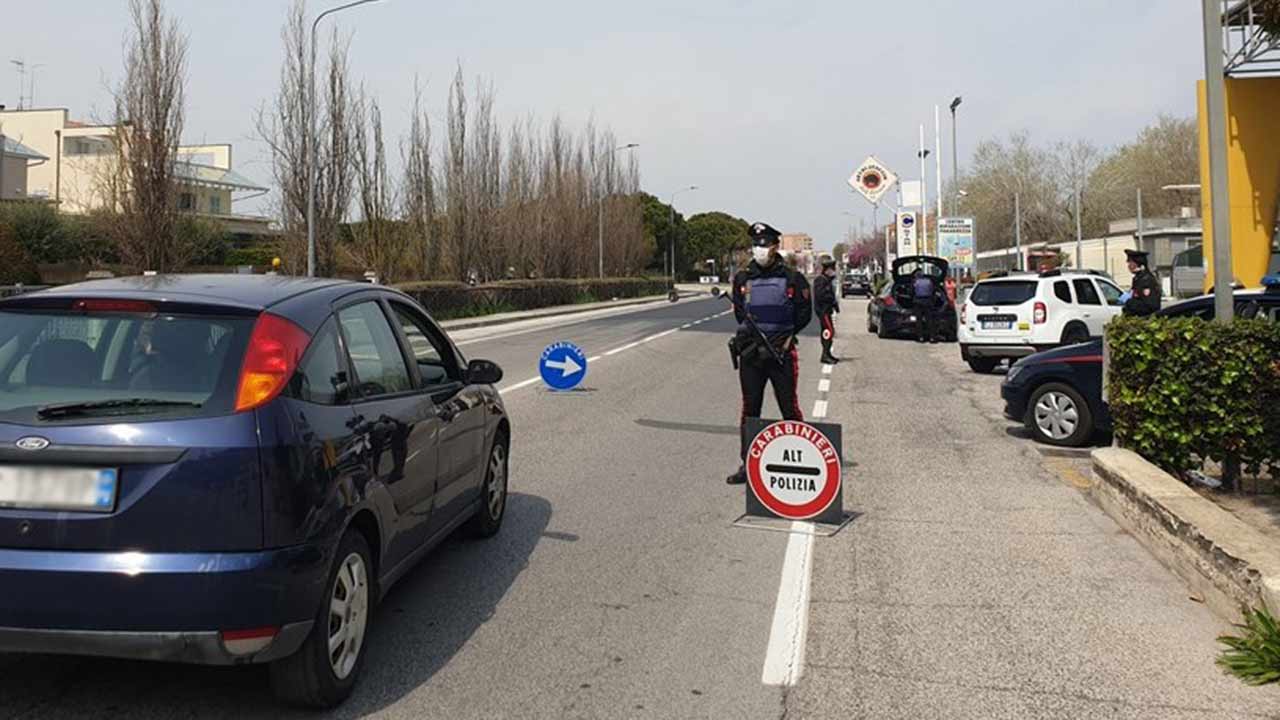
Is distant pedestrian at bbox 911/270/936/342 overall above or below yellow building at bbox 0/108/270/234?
below

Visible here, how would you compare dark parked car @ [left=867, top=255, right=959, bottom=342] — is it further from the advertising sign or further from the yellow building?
the yellow building

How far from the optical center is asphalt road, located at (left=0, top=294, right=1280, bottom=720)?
12.9 ft

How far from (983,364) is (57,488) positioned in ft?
54.9

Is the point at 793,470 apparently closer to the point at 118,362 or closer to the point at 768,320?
the point at 768,320

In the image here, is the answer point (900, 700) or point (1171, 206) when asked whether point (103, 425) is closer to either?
point (900, 700)

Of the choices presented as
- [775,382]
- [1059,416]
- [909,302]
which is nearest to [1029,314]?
[909,302]

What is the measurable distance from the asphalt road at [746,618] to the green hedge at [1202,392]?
2.57 ft

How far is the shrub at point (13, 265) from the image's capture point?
27422 millimetres

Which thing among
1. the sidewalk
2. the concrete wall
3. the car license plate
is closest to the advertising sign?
the concrete wall

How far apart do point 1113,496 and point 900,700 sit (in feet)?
12.4

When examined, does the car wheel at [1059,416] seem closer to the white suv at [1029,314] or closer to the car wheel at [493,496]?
the car wheel at [493,496]

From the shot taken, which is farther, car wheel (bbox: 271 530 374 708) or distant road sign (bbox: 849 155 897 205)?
distant road sign (bbox: 849 155 897 205)

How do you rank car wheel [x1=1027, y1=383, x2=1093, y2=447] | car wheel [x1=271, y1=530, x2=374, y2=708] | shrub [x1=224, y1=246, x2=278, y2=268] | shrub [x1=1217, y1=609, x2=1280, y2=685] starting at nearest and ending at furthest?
car wheel [x1=271, y1=530, x2=374, y2=708], shrub [x1=1217, y1=609, x2=1280, y2=685], car wheel [x1=1027, y1=383, x2=1093, y2=447], shrub [x1=224, y1=246, x2=278, y2=268]

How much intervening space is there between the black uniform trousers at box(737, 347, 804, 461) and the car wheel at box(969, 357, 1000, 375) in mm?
10837
